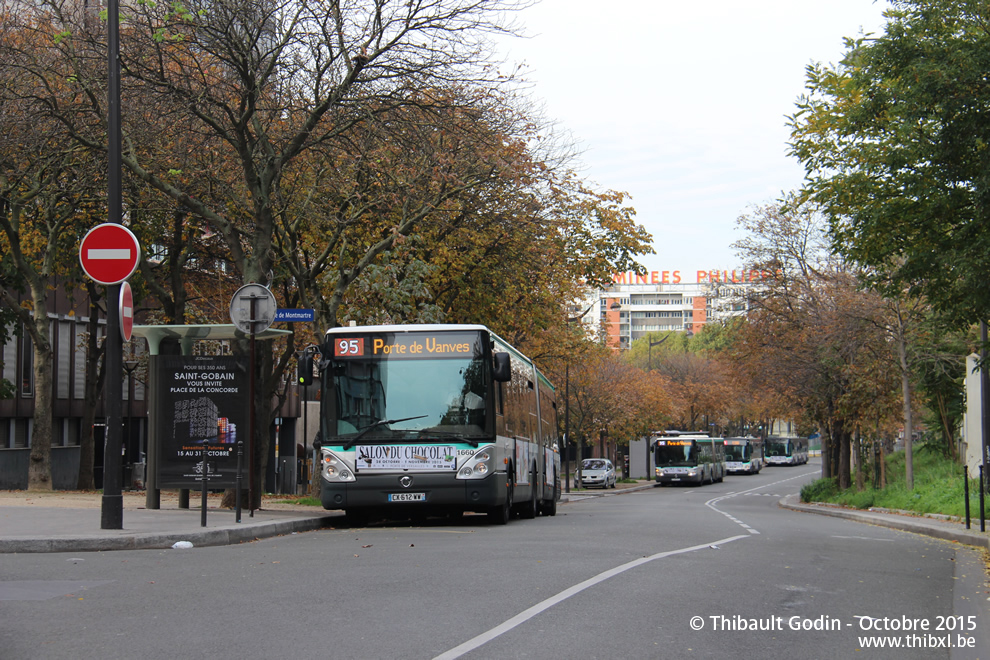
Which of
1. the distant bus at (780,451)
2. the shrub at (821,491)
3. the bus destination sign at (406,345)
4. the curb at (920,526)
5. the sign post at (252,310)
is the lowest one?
the distant bus at (780,451)

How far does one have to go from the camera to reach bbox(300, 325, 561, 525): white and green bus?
16.3 m

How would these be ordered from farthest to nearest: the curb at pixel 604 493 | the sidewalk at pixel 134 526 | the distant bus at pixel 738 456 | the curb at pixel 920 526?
the distant bus at pixel 738 456 < the curb at pixel 604 493 < the curb at pixel 920 526 < the sidewalk at pixel 134 526

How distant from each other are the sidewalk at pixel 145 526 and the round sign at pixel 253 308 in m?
2.90

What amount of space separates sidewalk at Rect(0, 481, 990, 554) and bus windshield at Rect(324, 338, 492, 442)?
176 centimetres

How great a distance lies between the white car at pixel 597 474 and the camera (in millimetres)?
59375

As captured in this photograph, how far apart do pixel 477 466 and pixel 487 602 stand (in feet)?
27.2

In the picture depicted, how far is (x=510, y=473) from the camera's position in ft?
59.2

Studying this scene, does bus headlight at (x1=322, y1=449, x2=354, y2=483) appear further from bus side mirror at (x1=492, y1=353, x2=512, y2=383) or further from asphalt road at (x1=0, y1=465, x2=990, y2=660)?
asphalt road at (x1=0, y1=465, x2=990, y2=660)

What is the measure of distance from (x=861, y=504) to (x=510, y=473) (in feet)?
59.8

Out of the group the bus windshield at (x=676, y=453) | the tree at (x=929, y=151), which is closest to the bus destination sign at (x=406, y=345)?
the tree at (x=929, y=151)

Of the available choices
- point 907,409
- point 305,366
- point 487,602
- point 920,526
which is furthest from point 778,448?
point 487,602

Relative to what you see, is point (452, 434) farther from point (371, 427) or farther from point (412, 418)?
point (371, 427)

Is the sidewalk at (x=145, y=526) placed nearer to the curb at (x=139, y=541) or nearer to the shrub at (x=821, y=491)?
the curb at (x=139, y=541)

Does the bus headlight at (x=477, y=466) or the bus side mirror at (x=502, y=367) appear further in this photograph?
the bus headlight at (x=477, y=466)
